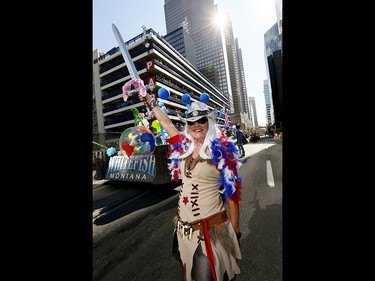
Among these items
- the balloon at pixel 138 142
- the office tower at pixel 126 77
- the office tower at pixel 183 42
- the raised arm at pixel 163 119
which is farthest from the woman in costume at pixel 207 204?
the office tower at pixel 183 42

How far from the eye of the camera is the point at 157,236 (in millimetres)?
3150

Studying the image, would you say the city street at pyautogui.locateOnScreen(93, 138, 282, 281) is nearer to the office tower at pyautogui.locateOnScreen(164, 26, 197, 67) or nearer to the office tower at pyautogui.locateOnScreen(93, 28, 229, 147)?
the office tower at pyautogui.locateOnScreen(93, 28, 229, 147)

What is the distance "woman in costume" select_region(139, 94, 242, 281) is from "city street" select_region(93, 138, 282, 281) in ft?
2.85

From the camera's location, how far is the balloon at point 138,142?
6.01 metres

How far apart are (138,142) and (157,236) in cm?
359

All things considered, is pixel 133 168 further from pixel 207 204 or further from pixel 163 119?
pixel 207 204

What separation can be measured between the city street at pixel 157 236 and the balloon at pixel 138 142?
151 cm

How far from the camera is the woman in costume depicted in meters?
1.50

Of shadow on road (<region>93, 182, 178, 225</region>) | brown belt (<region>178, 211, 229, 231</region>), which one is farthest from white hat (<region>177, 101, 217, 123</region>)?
shadow on road (<region>93, 182, 178, 225</region>)

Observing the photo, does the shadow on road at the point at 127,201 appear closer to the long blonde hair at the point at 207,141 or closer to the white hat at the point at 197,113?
the long blonde hair at the point at 207,141

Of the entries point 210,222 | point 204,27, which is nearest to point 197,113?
point 210,222
